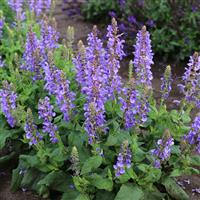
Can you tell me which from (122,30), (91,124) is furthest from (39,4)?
(91,124)

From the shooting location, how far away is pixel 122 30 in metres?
6.52

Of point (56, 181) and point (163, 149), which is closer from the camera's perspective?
point (163, 149)

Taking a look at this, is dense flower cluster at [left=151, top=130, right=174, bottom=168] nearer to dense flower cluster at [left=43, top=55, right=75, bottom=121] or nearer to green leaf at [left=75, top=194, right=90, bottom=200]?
green leaf at [left=75, top=194, right=90, bottom=200]

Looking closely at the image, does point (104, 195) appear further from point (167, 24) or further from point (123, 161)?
point (167, 24)

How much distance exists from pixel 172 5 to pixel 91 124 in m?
3.73

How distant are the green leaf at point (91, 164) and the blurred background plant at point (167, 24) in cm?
339

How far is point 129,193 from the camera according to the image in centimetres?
323

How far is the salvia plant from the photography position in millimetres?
3184

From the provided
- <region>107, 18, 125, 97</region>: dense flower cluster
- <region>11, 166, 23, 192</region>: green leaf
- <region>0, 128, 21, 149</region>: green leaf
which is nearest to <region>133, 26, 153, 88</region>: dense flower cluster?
<region>107, 18, 125, 97</region>: dense flower cluster

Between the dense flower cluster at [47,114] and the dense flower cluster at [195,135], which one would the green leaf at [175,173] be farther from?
the dense flower cluster at [47,114]

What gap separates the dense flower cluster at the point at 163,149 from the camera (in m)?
2.94

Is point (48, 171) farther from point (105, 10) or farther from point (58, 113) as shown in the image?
point (105, 10)

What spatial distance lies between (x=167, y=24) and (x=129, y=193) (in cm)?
370

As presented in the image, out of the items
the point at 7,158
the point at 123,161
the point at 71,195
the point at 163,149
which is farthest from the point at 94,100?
the point at 7,158
